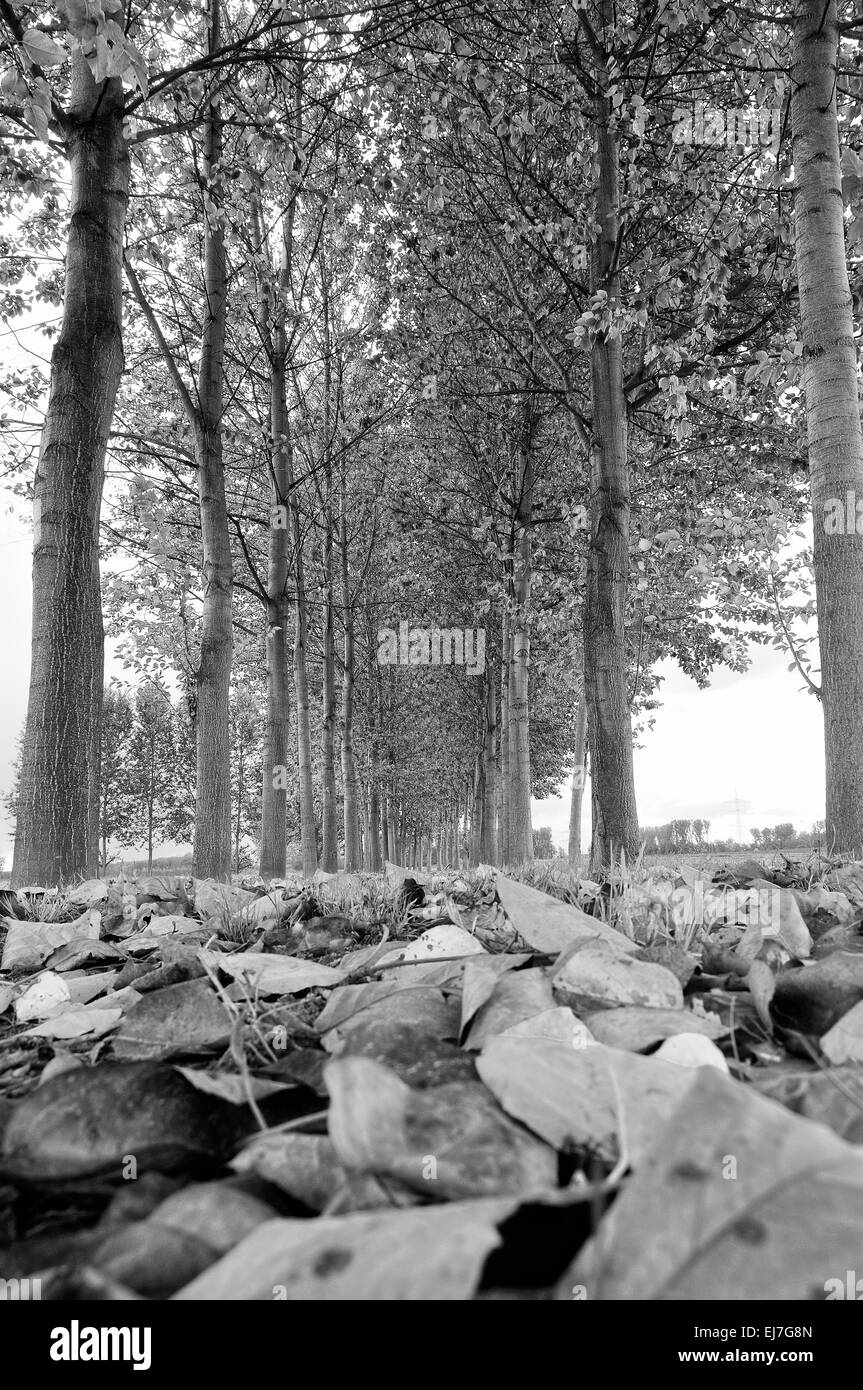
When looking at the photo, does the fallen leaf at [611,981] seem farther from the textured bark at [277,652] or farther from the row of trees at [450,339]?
the textured bark at [277,652]

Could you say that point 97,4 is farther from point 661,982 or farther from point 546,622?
point 546,622

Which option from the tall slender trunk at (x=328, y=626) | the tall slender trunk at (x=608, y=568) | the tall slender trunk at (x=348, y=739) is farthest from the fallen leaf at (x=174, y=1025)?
the tall slender trunk at (x=348, y=739)

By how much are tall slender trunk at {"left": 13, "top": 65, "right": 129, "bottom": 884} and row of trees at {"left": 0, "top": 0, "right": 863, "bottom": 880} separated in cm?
2

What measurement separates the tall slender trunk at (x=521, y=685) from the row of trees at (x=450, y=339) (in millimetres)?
58

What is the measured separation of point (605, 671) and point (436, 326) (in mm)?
5395

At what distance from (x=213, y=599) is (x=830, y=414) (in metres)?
5.14

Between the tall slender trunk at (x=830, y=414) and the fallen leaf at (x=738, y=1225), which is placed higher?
the tall slender trunk at (x=830, y=414)

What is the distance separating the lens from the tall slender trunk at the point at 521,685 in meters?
10.4

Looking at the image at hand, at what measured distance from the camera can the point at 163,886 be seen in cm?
325

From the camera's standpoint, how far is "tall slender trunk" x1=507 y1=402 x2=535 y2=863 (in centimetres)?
1044

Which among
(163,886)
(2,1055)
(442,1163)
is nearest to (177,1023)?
(2,1055)

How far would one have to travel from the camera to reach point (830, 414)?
4.26 metres

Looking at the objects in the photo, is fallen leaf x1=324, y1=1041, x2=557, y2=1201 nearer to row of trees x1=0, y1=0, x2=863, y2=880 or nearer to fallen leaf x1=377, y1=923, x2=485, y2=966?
fallen leaf x1=377, y1=923, x2=485, y2=966

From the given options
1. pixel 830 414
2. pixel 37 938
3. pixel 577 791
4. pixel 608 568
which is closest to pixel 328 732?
pixel 577 791
